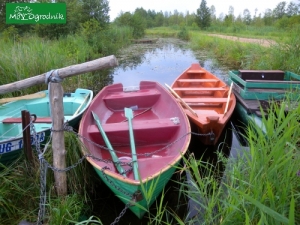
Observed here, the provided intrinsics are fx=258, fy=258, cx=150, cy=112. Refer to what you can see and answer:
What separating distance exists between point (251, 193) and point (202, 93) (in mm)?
4018

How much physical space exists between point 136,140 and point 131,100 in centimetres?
126

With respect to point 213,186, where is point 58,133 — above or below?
above

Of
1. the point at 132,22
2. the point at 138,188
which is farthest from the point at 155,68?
the point at 132,22

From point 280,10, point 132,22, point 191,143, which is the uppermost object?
point 280,10

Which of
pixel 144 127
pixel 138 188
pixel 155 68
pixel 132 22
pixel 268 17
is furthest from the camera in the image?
pixel 268 17

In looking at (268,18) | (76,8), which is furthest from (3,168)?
(268,18)

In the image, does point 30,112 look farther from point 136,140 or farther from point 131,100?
point 136,140

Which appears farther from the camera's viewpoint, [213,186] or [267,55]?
[267,55]

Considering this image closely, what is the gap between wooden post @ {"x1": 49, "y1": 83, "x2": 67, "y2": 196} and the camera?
7.31 ft

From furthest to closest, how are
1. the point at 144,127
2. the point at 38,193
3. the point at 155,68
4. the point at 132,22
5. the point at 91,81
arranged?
the point at 132,22 < the point at 155,68 < the point at 91,81 < the point at 144,127 < the point at 38,193

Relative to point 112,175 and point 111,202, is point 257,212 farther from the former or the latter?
point 111,202

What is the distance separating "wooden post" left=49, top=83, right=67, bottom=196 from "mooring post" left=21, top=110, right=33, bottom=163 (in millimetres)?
339

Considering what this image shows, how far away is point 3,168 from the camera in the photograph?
270cm

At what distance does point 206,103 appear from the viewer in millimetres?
4738
